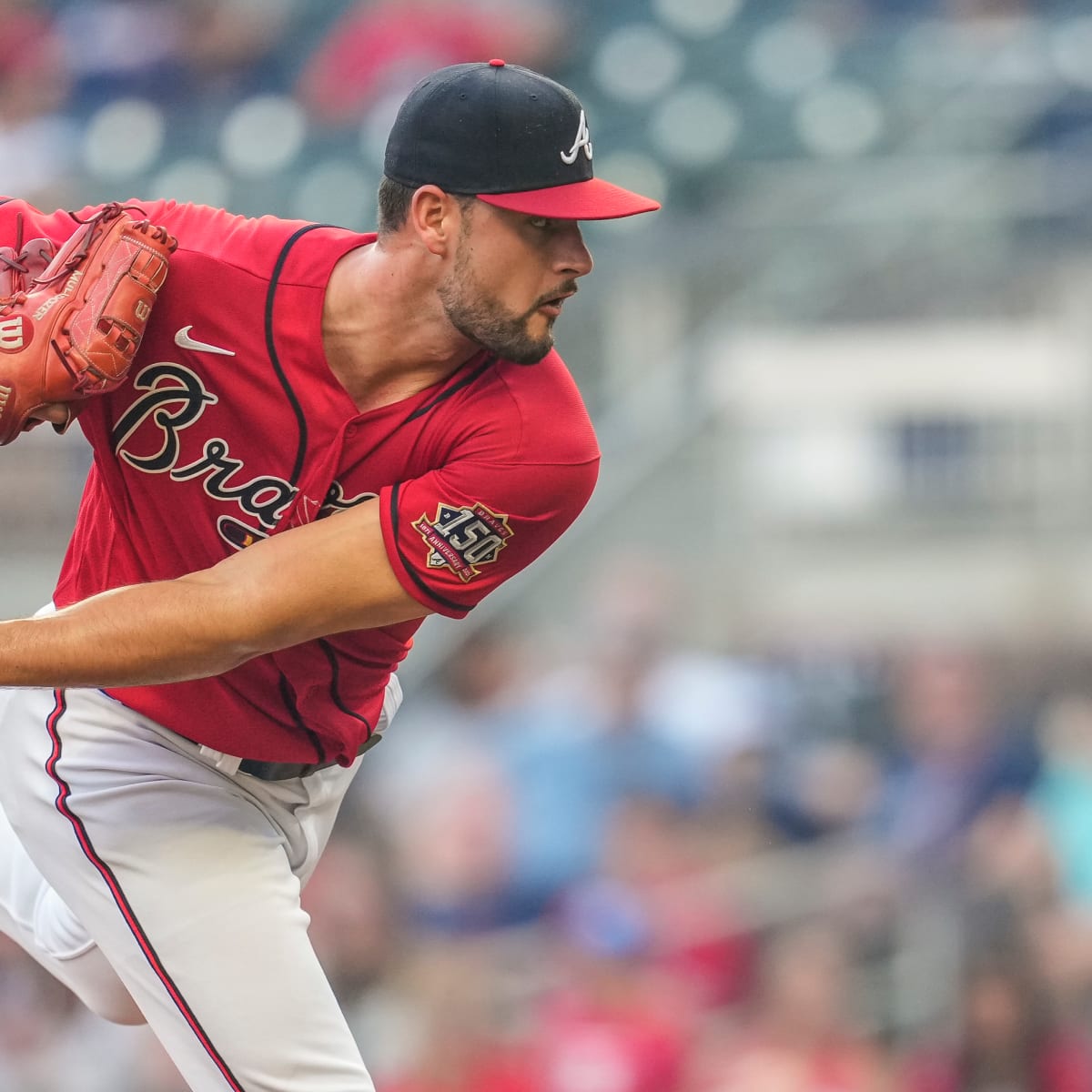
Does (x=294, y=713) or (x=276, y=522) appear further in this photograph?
(x=294, y=713)

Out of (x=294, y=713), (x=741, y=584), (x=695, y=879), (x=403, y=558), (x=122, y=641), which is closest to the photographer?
(x=122, y=641)

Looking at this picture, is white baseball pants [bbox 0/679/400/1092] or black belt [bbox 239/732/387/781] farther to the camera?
black belt [bbox 239/732/387/781]

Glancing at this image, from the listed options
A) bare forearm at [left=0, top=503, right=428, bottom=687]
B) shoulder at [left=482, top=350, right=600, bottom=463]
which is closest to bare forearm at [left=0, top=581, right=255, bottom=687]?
bare forearm at [left=0, top=503, right=428, bottom=687]

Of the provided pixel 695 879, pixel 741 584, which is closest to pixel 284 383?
pixel 695 879

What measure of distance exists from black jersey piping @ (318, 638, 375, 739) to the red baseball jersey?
0.02 metres

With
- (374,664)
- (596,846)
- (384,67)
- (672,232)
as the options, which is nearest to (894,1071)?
(596,846)

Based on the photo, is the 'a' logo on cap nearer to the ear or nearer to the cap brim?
the cap brim

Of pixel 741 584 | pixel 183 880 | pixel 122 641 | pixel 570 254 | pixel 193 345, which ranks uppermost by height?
pixel 570 254

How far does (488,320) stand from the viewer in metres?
2.30

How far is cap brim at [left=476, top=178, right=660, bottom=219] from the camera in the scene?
2.24m

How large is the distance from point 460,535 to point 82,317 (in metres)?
0.58

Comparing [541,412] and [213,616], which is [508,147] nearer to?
[541,412]

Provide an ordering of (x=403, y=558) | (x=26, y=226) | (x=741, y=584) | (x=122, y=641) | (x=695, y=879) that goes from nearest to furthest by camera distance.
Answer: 1. (x=122, y=641)
2. (x=403, y=558)
3. (x=26, y=226)
4. (x=695, y=879)
5. (x=741, y=584)

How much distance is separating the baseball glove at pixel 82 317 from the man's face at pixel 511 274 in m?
0.42
